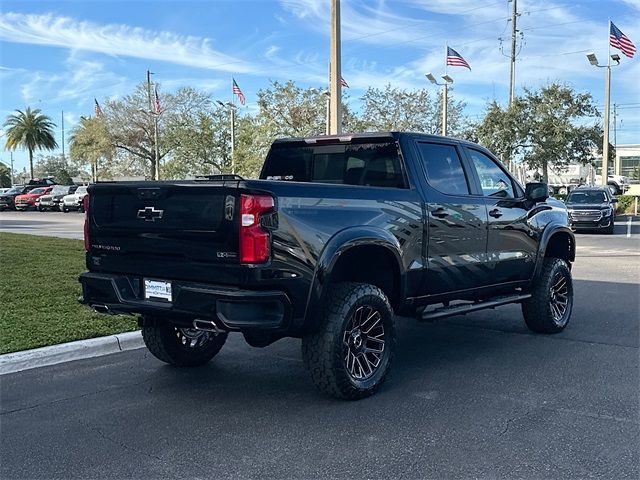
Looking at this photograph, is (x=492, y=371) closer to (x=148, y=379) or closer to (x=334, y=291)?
(x=334, y=291)

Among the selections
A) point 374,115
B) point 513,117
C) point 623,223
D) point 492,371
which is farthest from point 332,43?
point 374,115

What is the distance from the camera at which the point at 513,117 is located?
37.1 metres

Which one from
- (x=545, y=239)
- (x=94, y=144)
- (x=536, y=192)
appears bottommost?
(x=545, y=239)

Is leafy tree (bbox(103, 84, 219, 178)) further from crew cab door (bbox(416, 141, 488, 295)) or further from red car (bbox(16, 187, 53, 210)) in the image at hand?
crew cab door (bbox(416, 141, 488, 295))

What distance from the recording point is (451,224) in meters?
5.79

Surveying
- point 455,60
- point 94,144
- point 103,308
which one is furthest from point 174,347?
point 94,144

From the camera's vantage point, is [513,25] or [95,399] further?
[513,25]

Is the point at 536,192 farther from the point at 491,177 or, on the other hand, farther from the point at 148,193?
the point at 148,193

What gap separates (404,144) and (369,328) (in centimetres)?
168

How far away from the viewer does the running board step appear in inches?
222

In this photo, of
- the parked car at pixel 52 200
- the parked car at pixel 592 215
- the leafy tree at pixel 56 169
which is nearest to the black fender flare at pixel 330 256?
the parked car at pixel 592 215

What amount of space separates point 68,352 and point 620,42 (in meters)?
29.6

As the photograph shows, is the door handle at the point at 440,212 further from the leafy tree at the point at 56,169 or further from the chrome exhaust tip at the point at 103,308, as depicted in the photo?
the leafy tree at the point at 56,169

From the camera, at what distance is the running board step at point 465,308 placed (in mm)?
5648
